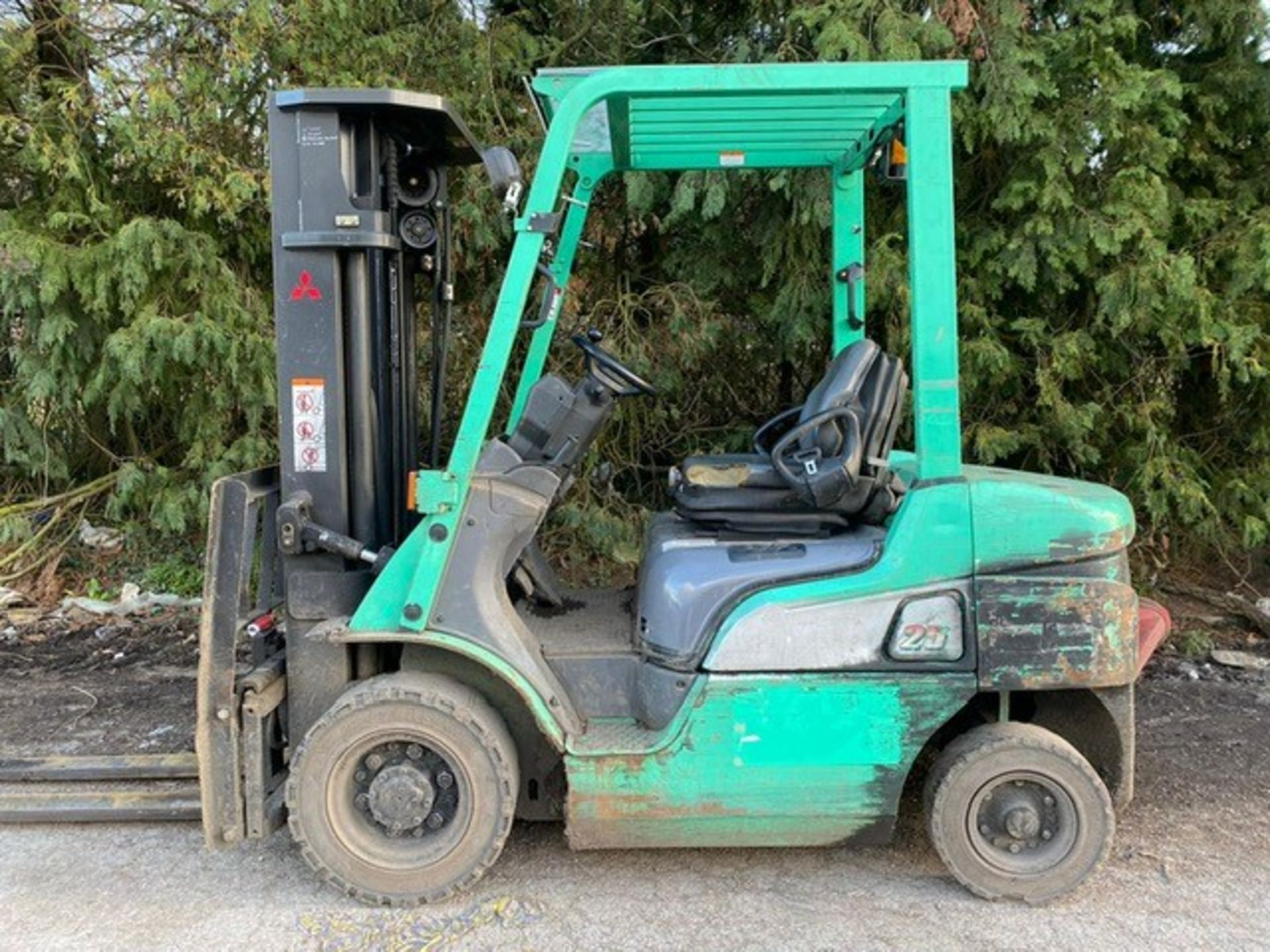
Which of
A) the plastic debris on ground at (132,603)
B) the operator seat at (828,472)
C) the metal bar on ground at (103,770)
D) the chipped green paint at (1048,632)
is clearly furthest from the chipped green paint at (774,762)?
the plastic debris on ground at (132,603)

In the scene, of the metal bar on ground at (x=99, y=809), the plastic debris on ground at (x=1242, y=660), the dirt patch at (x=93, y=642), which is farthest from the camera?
the dirt patch at (x=93, y=642)

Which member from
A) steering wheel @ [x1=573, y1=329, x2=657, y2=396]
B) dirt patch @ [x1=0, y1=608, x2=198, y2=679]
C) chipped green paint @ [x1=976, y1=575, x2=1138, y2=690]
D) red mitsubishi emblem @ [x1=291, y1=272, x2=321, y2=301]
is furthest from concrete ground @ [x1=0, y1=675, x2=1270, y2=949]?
dirt patch @ [x1=0, y1=608, x2=198, y2=679]

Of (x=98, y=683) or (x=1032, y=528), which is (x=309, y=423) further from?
(x=98, y=683)

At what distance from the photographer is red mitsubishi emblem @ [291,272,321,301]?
11.3ft

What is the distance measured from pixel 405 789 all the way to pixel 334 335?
1570 millimetres

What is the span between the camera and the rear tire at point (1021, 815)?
3271 mm

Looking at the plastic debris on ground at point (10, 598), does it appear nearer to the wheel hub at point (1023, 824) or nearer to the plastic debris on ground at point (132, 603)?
the plastic debris on ground at point (132, 603)

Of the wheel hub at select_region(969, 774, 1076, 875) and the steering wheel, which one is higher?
the steering wheel

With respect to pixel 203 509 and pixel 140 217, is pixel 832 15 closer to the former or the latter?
pixel 140 217

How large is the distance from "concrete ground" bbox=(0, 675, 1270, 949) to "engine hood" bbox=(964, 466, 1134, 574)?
46.1 inches

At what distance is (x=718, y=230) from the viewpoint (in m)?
6.32

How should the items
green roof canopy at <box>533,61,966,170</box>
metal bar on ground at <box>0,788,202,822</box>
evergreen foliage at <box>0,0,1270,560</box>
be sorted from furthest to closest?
1. evergreen foliage at <box>0,0,1270,560</box>
2. metal bar on ground at <box>0,788,202,822</box>
3. green roof canopy at <box>533,61,966,170</box>

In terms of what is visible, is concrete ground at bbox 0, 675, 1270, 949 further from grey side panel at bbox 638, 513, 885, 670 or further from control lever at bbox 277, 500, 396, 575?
control lever at bbox 277, 500, 396, 575

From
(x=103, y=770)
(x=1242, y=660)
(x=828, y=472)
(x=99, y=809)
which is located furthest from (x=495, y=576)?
(x=1242, y=660)
